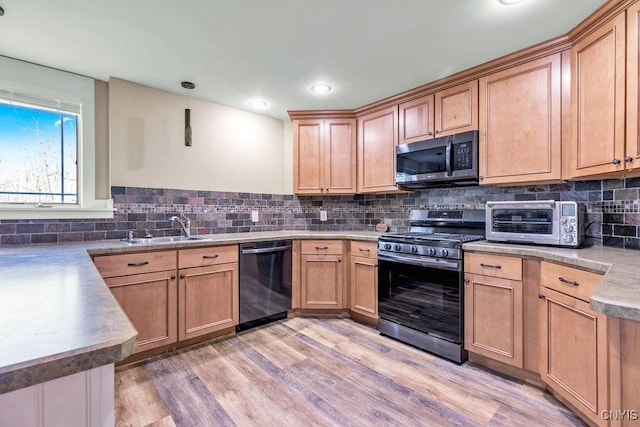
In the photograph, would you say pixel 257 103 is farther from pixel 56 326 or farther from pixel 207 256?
pixel 56 326

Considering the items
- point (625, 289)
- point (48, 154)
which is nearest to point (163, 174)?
point (48, 154)

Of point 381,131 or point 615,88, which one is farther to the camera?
point 381,131

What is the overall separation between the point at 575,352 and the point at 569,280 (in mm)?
369

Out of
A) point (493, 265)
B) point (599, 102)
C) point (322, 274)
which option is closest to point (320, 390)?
point (322, 274)

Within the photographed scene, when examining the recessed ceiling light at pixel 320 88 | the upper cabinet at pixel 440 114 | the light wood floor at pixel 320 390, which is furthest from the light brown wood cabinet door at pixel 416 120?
the light wood floor at pixel 320 390

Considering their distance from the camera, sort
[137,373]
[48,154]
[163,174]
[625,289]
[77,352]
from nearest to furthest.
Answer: [77,352] < [625,289] < [137,373] < [48,154] < [163,174]

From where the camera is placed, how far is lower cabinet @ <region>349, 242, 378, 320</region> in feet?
9.23

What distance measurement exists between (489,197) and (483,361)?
1330 millimetres

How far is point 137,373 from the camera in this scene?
2.05 metres

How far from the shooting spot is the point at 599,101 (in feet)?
5.88

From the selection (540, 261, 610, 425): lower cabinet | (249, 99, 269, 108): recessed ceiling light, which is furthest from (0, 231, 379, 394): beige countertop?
(249, 99, 269, 108): recessed ceiling light

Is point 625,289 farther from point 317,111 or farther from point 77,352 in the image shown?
point 317,111

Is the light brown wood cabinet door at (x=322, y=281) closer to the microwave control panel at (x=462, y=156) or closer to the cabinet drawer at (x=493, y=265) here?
the cabinet drawer at (x=493, y=265)

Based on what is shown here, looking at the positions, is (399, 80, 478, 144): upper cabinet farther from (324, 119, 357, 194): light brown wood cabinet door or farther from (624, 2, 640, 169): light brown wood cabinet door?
(624, 2, 640, 169): light brown wood cabinet door
